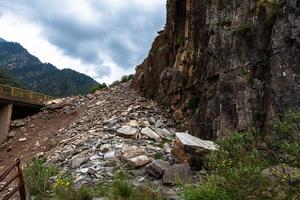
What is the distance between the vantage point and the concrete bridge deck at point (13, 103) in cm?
2688

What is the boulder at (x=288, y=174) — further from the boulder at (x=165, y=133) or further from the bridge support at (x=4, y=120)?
the bridge support at (x=4, y=120)

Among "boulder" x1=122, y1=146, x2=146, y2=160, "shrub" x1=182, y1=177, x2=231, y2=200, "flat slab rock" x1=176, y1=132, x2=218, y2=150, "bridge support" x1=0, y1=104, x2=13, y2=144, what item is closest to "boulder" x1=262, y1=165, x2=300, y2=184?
"shrub" x1=182, y1=177, x2=231, y2=200

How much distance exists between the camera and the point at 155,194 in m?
10.9

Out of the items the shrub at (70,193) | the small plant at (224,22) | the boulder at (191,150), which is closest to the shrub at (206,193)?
the shrub at (70,193)

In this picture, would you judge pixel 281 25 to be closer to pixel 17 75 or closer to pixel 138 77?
pixel 138 77

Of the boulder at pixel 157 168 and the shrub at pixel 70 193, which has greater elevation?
the boulder at pixel 157 168

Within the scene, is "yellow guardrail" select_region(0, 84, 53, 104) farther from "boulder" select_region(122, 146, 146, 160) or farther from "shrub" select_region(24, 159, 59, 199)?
"shrub" select_region(24, 159, 59, 199)

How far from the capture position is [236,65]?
51.8 feet

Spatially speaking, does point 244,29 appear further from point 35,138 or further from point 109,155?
point 35,138

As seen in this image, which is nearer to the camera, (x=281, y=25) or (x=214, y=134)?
(x=281, y=25)

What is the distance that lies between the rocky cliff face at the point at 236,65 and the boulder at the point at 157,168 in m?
2.47

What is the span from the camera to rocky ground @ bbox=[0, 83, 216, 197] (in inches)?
556

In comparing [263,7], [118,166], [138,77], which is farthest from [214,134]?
[138,77]

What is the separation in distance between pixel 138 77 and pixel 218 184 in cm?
2149
